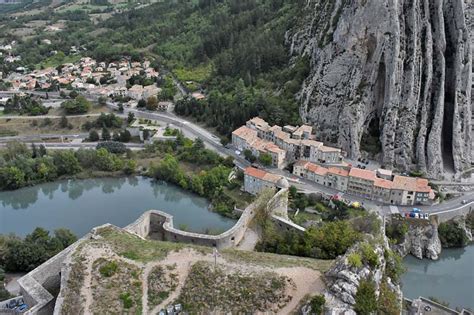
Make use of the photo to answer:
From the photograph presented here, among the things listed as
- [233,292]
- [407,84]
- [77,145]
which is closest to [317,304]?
[233,292]

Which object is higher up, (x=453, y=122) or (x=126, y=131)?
(x=453, y=122)

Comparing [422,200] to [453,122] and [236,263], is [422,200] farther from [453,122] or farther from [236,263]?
[236,263]

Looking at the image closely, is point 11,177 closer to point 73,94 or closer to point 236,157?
point 236,157

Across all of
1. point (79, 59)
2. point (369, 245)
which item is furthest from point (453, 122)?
point (79, 59)

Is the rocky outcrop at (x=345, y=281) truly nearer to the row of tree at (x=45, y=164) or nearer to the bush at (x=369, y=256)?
the bush at (x=369, y=256)

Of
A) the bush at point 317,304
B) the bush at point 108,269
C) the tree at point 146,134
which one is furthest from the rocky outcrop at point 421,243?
the tree at point 146,134
